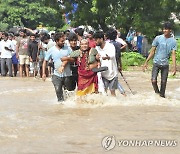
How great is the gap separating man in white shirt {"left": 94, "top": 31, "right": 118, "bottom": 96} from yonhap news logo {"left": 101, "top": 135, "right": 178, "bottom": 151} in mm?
2773

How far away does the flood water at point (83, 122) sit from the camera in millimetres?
6496

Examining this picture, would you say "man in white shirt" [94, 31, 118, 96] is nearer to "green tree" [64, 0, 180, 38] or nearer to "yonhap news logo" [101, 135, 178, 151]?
"yonhap news logo" [101, 135, 178, 151]

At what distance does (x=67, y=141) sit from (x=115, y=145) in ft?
2.16

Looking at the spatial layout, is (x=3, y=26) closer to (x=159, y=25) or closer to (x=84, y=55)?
(x=159, y=25)

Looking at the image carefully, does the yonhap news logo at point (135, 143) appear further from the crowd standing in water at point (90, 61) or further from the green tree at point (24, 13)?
the green tree at point (24, 13)

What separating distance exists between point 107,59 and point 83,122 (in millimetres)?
1729

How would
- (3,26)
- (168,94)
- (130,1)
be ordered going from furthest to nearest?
1. (3,26)
2. (130,1)
3. (168,94)

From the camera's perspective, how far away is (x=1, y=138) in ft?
22.8

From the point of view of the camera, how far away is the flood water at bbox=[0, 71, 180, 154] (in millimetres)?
6496

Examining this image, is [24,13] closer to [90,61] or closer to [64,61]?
[64,61]

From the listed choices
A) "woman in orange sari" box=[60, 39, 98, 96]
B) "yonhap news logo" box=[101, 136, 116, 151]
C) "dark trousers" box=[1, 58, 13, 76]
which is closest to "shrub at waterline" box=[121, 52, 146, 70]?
"dark trousers" box=[1, 58, 13, 76]

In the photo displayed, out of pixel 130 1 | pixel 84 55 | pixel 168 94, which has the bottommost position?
pixel 168 94

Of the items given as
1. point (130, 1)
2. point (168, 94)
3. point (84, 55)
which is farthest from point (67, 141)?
point (130, 1)

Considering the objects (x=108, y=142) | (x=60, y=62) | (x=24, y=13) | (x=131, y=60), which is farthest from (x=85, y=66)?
(x=24, y=13)
